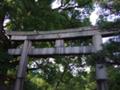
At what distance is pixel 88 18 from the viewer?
1380 cm

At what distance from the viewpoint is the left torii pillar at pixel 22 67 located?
32.2 ft

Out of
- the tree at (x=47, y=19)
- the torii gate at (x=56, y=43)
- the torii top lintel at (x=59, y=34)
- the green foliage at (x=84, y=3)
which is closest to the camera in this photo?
the torii gate at (x=56, y=43)

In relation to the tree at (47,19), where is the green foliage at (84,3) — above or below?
above

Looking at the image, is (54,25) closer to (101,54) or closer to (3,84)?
(3,84)

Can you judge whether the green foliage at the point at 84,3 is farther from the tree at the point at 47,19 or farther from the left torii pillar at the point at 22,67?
the left torii pillar at the point at 22,67

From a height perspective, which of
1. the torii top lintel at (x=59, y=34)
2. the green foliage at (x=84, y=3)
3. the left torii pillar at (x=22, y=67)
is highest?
the green foliage at (x=84, y=3)

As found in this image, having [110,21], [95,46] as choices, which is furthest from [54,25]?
[110,21]

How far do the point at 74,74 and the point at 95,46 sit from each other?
4638mm

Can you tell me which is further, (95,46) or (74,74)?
(74,74)

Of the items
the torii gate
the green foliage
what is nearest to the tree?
the green foliage

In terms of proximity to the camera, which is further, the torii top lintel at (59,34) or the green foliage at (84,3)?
the green foliage at (84,3)

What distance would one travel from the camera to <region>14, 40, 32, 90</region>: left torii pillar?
9.82 m

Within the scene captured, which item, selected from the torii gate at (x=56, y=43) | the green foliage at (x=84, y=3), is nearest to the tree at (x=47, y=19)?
the green foliage at (x=84, y=3)

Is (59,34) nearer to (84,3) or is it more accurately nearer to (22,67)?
(22,67)
